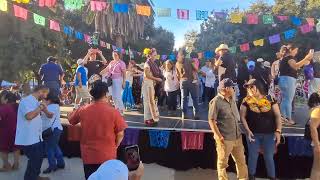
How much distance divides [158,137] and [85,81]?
103 inches

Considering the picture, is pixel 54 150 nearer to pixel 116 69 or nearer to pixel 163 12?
pixel 116 69

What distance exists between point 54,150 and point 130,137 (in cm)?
139

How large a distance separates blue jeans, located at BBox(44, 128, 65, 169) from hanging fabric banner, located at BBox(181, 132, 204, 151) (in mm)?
2193

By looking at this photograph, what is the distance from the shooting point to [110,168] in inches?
98.0

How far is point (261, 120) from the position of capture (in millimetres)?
6035

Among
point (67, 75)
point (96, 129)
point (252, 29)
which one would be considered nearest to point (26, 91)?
point (96, 129)

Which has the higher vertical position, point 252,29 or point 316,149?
point 252,29

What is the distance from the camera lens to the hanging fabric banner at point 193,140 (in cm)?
742

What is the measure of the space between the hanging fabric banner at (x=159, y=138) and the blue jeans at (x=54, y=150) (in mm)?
1661

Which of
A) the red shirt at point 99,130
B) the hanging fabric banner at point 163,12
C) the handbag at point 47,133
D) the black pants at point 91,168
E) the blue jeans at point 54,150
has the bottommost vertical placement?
the blue jeans at point 54,150

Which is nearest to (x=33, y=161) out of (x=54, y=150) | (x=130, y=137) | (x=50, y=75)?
(x=54, y=150)

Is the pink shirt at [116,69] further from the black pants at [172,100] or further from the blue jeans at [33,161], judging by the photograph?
the blue jeans at [33,161]

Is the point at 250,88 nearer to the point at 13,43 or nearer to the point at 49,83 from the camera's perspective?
the point at 49,83

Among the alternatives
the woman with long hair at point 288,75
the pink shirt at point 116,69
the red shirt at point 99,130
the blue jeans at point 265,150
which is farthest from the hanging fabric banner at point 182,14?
the red shirt at point 99,130
